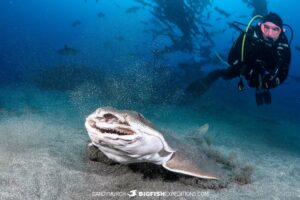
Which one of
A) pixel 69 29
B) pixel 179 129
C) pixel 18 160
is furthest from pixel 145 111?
pixel 69 29

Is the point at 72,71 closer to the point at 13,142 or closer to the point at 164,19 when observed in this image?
the point at 164,19

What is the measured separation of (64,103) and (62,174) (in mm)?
7357

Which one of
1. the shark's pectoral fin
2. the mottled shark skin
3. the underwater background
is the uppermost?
the mottled shark skin

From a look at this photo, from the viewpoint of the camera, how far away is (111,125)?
2.71m

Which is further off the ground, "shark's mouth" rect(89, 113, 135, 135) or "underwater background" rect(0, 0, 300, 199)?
"shark's mouth" rect(89, 113, 135, 135)

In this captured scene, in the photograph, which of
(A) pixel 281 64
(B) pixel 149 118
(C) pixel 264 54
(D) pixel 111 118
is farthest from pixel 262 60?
(D) pixel 111 118

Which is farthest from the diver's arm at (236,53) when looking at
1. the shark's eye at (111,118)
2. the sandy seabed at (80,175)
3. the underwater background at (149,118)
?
the shark's eye at (111,118)

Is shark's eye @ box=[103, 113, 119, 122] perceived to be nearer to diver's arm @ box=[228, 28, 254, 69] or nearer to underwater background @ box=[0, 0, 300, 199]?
underwater background @ box=[0, 0, 300, 199]

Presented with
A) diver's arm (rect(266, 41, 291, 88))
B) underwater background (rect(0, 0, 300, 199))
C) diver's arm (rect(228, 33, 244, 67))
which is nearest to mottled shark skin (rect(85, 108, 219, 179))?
underwater background (rect(0, 0, 300, 199))

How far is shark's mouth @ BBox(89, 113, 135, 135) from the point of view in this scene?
2.72m

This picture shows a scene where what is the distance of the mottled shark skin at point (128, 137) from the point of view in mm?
2678

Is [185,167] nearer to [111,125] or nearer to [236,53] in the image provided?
[111,125]

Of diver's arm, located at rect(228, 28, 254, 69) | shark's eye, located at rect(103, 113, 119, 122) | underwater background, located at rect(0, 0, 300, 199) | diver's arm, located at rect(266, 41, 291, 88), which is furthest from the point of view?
diver's arm, located at rect(228, 28, 254, 69)

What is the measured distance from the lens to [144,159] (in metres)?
2.98
